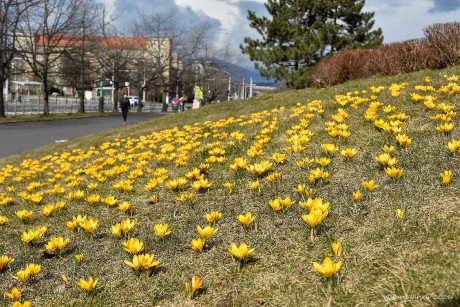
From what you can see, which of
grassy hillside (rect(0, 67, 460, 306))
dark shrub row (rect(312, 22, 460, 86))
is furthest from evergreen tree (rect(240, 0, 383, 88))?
grassy hillside (rect(0, 67, 460, 306))

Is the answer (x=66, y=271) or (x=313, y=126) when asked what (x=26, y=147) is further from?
(x=66, y=271)

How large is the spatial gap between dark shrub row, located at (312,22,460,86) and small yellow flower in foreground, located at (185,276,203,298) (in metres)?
8.77

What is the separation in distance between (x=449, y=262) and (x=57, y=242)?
2613 millimetres

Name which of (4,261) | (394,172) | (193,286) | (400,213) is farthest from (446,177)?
(4,261)

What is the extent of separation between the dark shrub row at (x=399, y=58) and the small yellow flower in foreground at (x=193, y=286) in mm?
8769

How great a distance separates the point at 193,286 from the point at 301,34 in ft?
75.1

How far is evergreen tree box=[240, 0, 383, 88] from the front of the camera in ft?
73.3

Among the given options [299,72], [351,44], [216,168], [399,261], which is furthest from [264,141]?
[351,44]

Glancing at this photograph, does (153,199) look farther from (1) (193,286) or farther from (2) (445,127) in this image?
(2) (445,127)

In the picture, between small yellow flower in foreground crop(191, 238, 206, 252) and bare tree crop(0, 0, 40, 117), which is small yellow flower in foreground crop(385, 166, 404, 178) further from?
bare tree crop(0, 0, 40, 117)

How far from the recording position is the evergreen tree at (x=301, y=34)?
22.3 meters

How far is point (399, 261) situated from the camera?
6.67 ft

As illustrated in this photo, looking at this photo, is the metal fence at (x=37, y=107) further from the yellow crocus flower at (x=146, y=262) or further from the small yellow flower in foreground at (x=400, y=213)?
the small yellow flower in foreground at (x=400, y=213)

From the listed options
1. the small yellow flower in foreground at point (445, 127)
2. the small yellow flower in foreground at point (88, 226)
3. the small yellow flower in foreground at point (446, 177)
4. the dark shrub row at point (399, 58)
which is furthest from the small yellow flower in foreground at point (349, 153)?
the dark shrub row at point (399, 58)
